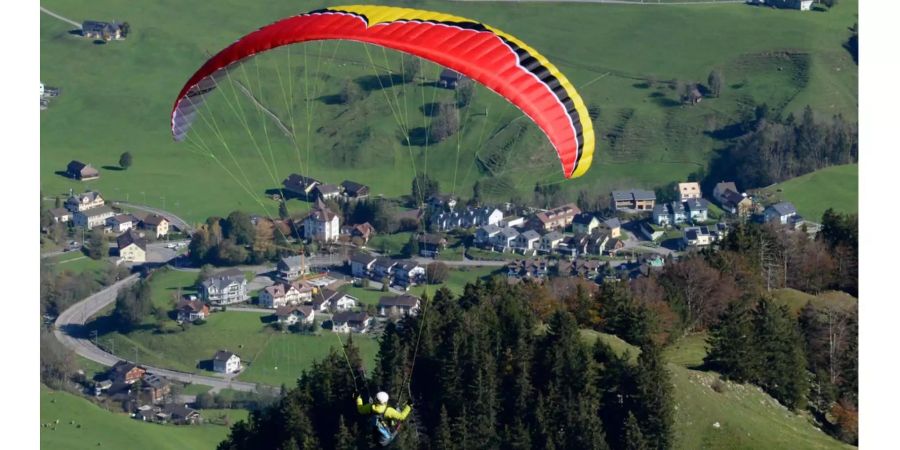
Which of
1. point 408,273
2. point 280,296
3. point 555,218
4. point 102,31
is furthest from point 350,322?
point 102,31

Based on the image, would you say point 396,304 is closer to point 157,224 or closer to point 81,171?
point 157,224

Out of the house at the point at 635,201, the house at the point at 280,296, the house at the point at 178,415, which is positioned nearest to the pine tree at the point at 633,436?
the house at the point at 178,415

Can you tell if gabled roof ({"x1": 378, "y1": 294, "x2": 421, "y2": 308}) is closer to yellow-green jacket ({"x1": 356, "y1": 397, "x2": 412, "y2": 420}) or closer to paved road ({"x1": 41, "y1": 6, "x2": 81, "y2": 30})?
paved road ({"x1": 41, "y1": 6, "x2": 81, "y2": 30})

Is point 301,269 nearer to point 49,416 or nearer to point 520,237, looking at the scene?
point 520,237

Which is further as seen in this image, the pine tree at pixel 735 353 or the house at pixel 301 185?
the house at pixel 301 185

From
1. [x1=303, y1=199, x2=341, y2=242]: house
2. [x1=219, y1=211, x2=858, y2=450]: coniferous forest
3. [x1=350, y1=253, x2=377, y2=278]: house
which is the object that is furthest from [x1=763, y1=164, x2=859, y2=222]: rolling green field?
[x1=219, y1=211, x2=858, y2=450]: coniferous forest

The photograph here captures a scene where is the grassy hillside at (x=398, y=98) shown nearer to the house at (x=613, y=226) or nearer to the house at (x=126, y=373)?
the house at (x=613, y=226)
